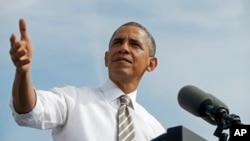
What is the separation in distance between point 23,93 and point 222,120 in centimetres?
100

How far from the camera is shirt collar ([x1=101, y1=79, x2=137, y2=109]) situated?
3.54 meters

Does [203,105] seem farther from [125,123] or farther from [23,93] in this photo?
[23,93]

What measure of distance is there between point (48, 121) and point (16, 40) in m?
0.76

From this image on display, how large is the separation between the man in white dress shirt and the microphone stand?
825 millimetres

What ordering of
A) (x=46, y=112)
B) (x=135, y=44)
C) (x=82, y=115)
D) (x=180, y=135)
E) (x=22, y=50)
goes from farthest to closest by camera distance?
(x=135, y=44)
(x=82, y=115)
(x=46, y=112)
(x=22, y=50)
(x=180, y=135)

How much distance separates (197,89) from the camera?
115 inches

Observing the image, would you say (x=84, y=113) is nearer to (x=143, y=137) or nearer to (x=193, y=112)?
(x=143, y=137)

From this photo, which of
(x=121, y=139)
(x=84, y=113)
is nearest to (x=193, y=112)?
(x=121, y=139)

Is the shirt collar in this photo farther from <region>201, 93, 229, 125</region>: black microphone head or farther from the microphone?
<region>201, 93, 229, 125</region>: black microphone head

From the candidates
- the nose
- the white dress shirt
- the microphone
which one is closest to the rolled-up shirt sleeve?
the white dress shirt

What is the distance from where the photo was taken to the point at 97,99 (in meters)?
3.53

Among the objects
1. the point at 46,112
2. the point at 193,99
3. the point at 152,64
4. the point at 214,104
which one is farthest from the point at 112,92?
the point at 214,104

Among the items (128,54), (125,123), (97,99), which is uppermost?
(128,54)

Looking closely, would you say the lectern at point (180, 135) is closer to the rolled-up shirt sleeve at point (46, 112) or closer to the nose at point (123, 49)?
the rolled-up shirt sleeve at point (46, 112)
